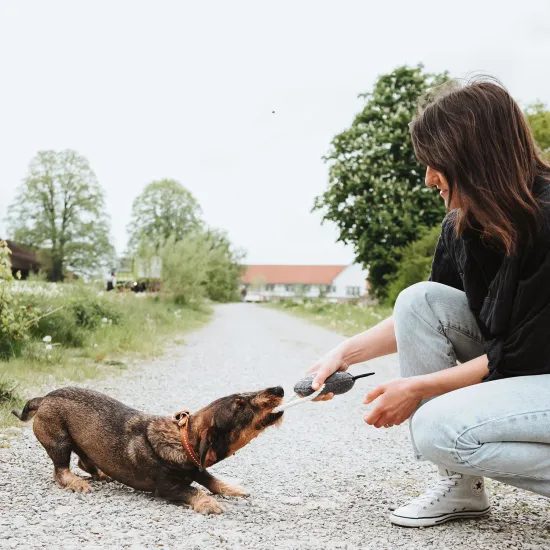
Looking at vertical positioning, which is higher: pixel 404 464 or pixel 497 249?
pixel 497 249

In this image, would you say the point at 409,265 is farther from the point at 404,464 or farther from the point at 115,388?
the point at 404,464

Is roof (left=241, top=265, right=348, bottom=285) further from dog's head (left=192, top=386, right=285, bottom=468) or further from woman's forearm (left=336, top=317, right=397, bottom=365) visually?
dog's head (left=192, top=386, right=285, bottom=468)

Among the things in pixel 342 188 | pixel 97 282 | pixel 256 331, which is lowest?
pixel 256 331

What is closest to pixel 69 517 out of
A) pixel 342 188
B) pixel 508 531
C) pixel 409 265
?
pixel 508 531

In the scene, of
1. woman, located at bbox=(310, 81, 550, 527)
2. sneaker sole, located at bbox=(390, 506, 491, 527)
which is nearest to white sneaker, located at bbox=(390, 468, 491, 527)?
sneaker sole, located at bbox=(390, 506, 491, 527)

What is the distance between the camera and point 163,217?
59.5 meters

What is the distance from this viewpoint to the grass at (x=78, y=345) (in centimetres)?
677

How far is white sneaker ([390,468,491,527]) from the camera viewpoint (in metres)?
3.14

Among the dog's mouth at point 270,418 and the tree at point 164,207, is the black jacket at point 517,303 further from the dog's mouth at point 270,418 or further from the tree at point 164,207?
the tree at point 164,207

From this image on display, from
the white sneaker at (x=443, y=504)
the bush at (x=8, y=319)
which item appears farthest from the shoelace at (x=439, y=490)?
the bush at (x=8, y=319)

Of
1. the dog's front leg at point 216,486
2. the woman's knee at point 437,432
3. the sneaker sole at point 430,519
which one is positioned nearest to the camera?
the woman's knee at point 437,432

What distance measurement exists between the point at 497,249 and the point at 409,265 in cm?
1947

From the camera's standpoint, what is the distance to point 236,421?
3342 mm

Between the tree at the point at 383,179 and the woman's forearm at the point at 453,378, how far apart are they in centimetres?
2322
